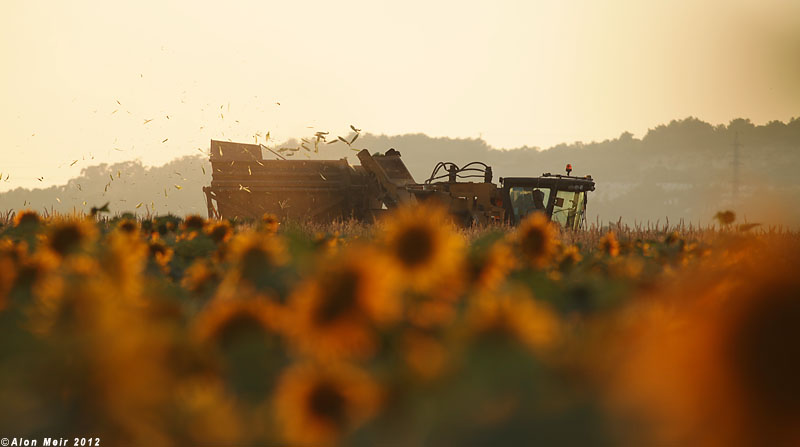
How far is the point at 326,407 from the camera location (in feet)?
5.47

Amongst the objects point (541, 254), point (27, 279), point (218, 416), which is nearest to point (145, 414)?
point (218, 416)

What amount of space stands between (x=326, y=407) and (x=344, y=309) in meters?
0.31

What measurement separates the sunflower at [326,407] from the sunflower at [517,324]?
0.91 feet

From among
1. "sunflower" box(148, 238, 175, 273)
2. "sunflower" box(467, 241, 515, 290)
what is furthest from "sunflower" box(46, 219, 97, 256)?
"sunflower" box(467, 241, 515, 290)

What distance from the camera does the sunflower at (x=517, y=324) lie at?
64.6 inches

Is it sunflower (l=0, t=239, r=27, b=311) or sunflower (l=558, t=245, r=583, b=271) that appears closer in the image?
sunflower (l=0, t=239, r=27, b=311)

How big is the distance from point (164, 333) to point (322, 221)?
21.1 meters

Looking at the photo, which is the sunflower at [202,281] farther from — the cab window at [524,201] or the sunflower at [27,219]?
the cab window at [524,201]

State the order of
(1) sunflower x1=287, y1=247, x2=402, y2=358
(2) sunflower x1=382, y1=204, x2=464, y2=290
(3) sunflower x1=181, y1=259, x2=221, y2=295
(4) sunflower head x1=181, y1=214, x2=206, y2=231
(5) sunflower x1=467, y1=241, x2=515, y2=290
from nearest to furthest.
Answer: (1) sunflower x1=287, y1=247, x2=402, y2=358, (2) sunflower x1=382, y1=204, x2=464, y2=290, (5) sunflower x1=467, y1=241, x2=515, y2=290, (3) sunflower x1=181, y1=259, x2=221, y2=295, (4) sunflower head x1=181, y1=214, x2=206, y2=231

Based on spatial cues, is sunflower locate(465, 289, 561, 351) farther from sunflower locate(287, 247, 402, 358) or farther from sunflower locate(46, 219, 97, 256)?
sunflower locate(46, 219, 97, 256)

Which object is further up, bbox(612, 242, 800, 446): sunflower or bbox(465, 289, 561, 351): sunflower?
bbox(465, 289, 561, 351): sunflower

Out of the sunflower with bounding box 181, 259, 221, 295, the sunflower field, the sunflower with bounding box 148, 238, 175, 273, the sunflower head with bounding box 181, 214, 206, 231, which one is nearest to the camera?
the sunflower field

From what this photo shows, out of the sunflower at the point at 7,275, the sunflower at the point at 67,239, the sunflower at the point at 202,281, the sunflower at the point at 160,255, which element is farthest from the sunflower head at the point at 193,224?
the sunflower at the point at 7,275

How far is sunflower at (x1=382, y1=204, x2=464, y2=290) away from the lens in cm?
234
